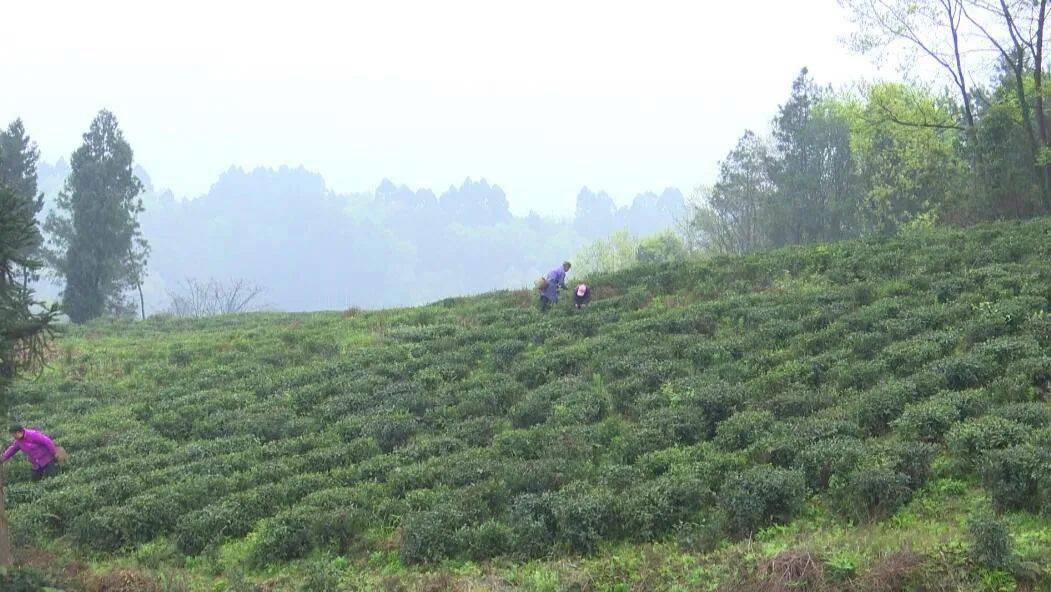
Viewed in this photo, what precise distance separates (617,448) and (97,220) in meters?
51.4

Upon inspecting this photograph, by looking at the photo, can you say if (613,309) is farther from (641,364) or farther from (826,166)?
(826,166)

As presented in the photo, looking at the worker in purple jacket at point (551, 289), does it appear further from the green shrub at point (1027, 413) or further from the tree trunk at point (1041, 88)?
the tree trunk at point (1041, 88)

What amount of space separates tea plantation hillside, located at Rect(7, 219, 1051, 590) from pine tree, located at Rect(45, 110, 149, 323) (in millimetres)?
32224

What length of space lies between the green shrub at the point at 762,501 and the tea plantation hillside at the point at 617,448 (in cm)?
3

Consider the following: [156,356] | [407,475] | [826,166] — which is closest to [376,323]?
[156,356]

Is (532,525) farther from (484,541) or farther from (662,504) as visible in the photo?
(662,504)

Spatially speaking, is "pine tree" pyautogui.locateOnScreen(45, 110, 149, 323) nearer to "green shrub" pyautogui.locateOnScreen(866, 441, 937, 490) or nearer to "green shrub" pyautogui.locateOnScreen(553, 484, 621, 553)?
"green shrub" pyautogui.locateOnScreen(553, 484, 621, 553)

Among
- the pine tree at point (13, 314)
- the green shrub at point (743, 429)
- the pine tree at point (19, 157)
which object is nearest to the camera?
the pine tree at point (13, 314)

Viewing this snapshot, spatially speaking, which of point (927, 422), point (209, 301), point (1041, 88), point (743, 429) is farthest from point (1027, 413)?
point (209, 301)

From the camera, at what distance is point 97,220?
171ft

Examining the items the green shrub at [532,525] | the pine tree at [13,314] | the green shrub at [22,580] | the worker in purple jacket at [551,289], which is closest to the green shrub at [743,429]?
the green shrub at [532,525]

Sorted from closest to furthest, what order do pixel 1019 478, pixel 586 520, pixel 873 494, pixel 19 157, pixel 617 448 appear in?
pixel 1019 478, pixel 873 494, pixel 586 520, pixel 617 448, pixel 19 157

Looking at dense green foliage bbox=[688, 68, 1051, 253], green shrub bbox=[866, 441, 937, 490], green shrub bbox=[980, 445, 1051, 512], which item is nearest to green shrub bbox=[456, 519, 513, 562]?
green shrub bbox=[866, 441, 937, 490]

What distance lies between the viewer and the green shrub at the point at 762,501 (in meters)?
10.2
